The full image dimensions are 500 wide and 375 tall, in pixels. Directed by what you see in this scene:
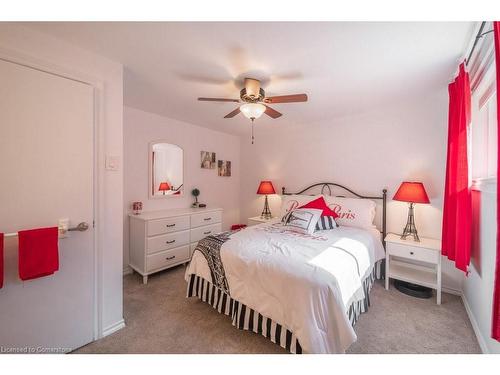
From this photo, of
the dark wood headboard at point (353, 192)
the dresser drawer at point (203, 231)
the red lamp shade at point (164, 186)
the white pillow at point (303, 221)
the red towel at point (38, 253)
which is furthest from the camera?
the red lamp shade at point (164, 186)

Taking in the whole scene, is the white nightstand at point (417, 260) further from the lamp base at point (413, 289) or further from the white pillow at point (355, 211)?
the white pillow at point (355, 211)

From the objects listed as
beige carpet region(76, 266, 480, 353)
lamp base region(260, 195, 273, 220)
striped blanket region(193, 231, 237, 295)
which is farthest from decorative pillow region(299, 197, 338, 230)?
striped blanket region(193, 231, 237, 295)

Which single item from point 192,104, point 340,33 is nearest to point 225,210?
point 192,104

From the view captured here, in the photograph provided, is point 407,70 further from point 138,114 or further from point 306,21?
point 138,114

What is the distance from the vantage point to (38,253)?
4.27ft

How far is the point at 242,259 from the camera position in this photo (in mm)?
1686

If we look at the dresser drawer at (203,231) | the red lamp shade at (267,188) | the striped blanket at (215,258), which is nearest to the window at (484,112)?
the striped blanket at (215,258)

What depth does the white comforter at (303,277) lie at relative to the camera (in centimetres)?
127

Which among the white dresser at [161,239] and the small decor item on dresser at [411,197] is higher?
the small decor item on dresser at [411,197]

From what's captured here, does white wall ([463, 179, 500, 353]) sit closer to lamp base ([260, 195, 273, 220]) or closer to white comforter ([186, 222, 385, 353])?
white comforter ([186, 222, 385, 353])

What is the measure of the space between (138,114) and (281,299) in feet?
10.2

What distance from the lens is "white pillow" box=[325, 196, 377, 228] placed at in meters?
2.63

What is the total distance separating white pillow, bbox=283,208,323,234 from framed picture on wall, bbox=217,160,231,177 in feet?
6.72

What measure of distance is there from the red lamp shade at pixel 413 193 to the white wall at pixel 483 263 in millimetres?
448
